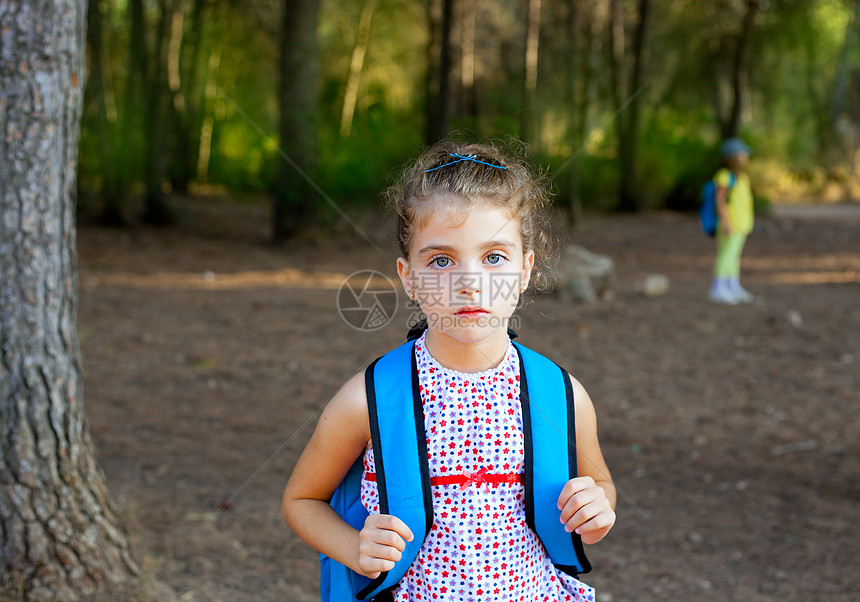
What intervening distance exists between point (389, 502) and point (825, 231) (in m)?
14.8

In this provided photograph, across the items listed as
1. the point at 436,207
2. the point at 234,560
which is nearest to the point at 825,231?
the point at 234,560

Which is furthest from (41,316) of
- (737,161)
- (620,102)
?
(620,102)

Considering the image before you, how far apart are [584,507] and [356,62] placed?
64.8 ft

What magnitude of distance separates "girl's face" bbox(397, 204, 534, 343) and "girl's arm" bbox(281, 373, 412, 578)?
0.21 metres

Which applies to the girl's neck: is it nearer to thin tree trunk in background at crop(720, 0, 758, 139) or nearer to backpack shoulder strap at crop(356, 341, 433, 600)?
backpack shoulder strap at crop(356, 341, 433, 600)

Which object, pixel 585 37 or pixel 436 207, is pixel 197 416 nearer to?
pixel 436 207

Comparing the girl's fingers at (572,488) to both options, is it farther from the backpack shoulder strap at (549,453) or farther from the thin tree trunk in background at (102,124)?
the thin tree trunk in background at (102,124)

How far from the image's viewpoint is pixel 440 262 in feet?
5.10

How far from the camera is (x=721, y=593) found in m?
3.28

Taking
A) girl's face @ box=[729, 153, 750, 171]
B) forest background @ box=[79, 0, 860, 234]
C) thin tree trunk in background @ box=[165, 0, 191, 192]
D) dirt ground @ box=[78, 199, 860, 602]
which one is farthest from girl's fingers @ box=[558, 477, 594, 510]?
thin tree trunk in background @ box=[165, 0, 191, 192]

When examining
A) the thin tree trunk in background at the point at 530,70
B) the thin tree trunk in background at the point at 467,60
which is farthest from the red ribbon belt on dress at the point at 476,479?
the thin tree trunk in background at the point at 467,60

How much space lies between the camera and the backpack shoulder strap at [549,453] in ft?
4.99

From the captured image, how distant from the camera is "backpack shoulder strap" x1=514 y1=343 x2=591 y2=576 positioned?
4.99 ft

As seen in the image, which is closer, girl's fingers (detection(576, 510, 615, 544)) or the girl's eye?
girl's fingers (detection(576, 510, 615, 544))
